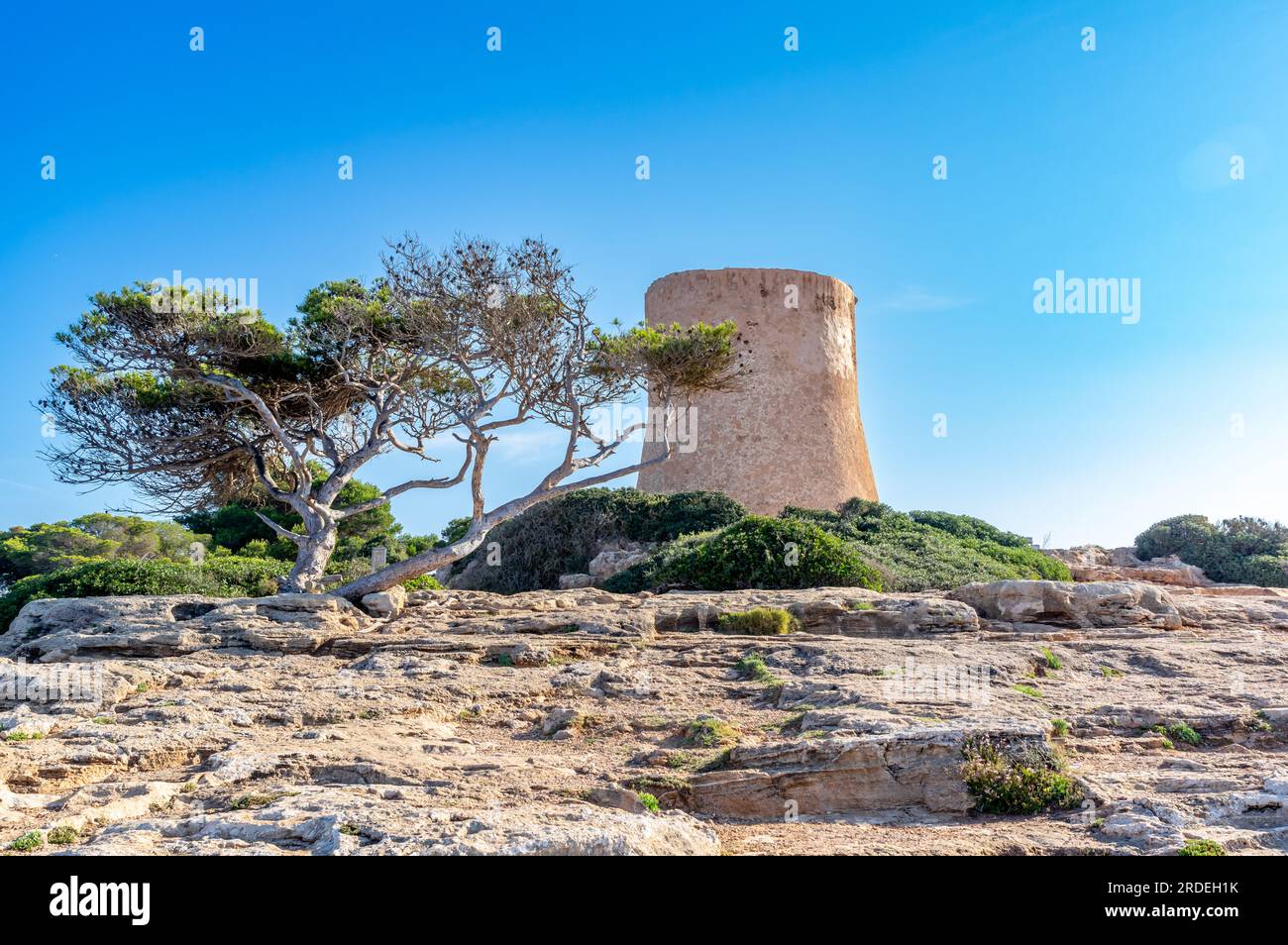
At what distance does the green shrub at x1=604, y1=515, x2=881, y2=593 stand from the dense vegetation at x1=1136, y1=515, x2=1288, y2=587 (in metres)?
11.7

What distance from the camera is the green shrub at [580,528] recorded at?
20438 millimetres

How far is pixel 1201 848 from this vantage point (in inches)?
190

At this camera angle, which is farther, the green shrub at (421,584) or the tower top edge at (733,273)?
the tower top edge at (733,273)

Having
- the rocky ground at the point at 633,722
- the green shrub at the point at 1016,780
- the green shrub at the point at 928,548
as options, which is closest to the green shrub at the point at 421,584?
the rocky ground at the point at 633,722

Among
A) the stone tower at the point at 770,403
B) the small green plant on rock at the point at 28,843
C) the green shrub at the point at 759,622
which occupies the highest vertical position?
the stone tower at the point at 770,403

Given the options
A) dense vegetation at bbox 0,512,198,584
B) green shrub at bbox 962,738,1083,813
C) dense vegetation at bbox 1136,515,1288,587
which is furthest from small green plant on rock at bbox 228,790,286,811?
dense vegetation at bbox 0,512,198,584

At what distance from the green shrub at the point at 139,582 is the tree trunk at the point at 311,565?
1.15m

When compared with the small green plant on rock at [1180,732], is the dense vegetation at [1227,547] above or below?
above

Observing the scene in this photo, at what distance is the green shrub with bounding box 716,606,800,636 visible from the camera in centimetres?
1080

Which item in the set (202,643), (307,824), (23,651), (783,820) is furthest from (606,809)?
(23,651)

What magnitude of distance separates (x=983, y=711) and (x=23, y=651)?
29.8ft

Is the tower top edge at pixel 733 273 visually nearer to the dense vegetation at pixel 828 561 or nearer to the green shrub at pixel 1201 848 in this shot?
the dense vegetation at pixel 828 561
